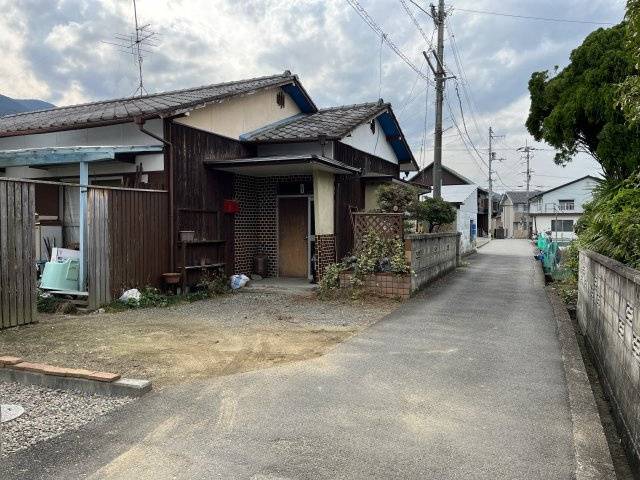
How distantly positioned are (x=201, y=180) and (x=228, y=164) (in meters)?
0.70

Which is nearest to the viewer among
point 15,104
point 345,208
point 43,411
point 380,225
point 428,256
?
point 43,411

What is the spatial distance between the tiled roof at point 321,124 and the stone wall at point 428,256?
10.5 ft

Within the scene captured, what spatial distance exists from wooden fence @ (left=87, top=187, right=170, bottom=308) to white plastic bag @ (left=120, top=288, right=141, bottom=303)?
137mm

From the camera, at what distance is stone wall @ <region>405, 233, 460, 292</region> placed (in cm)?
998

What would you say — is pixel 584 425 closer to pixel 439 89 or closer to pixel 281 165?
pixel 281 165

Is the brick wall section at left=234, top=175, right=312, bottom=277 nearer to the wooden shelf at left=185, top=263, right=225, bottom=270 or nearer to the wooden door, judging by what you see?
the wooden door

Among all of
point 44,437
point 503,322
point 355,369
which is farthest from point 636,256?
point 44,437

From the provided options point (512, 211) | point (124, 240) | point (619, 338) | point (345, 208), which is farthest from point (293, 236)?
point (512, 211)

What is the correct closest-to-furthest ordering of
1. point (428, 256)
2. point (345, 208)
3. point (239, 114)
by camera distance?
1. point (428, 256)
2. point (239, 114)
3. point (345, 208)

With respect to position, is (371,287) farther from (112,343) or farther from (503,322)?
(112,343)

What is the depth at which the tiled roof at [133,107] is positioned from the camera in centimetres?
974

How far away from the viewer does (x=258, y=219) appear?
41.7ft

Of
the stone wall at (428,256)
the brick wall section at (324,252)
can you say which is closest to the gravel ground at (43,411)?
the stone wall at (428,256)

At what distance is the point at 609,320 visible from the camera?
191 inches
